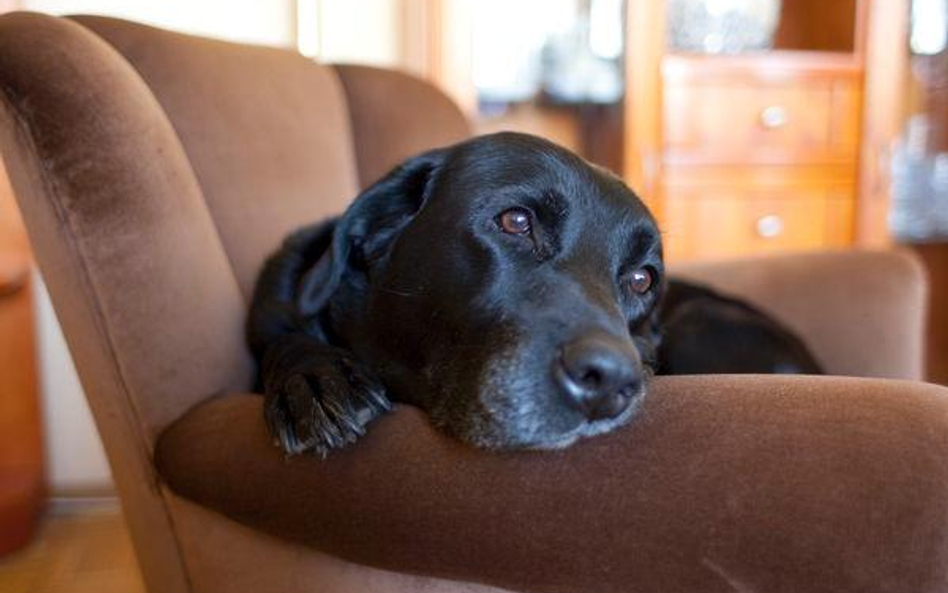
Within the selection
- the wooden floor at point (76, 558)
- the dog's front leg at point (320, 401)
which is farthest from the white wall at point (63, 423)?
the dog's front leg at point (320, 401)

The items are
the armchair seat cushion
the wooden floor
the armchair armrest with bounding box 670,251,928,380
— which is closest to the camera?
the armchair seat cushion

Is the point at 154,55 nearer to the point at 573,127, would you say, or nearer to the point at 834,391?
the point at 834,391

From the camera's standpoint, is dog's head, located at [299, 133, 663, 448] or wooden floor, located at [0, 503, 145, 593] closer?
dog's head, located at [299, 133, 663, 448]

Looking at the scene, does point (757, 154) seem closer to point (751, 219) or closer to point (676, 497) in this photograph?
point (751, 219)

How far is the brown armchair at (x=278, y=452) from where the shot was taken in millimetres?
597

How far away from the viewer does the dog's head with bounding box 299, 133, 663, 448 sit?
30.1 inches

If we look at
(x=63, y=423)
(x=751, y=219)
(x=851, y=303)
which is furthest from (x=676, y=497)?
(x=63, y=423)

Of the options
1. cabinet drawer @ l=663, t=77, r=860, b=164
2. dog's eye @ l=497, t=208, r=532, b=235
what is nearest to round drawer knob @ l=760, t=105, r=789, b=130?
cabinet drawer @ l=663, t=77, r=860, b=164

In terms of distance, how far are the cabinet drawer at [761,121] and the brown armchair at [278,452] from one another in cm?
112

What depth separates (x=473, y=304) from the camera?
0.93 metres

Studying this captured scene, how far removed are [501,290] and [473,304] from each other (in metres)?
0.04

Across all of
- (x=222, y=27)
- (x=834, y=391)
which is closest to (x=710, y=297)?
(x=834, y=391)

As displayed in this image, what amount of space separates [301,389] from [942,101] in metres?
2.39

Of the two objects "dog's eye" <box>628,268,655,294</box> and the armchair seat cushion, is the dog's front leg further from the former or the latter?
"dog's eye" <box>628,268,655,294</box>
